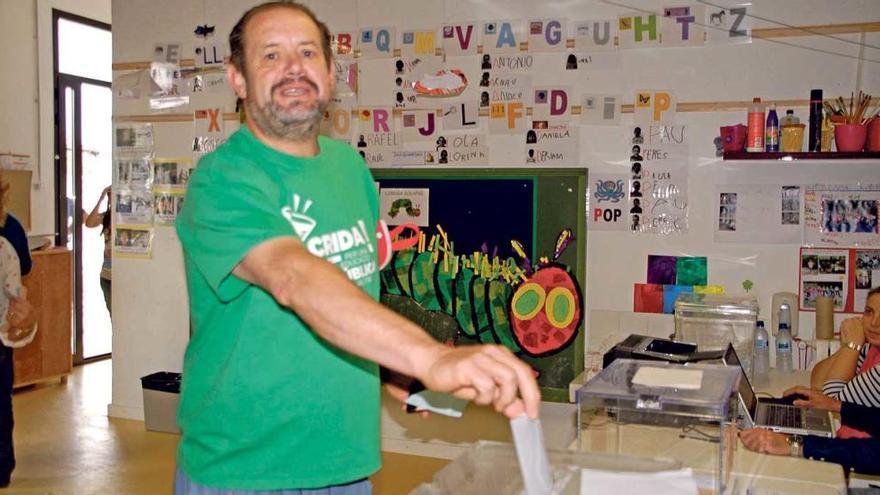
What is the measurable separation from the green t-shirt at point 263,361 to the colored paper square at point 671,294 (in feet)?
9.24

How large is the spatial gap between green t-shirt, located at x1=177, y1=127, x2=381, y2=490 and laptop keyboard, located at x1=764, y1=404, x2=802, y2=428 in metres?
1.63

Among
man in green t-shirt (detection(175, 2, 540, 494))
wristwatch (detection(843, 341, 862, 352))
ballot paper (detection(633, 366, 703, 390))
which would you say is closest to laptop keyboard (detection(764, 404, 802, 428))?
wristwatch (detection(843, 341, 862, 352))

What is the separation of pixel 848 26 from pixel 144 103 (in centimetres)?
393

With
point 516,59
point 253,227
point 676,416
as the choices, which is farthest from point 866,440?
point 516,59

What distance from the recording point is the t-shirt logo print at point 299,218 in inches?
58.4

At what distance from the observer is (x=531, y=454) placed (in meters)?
1.28

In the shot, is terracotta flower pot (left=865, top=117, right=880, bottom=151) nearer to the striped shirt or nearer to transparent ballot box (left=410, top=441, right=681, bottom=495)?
the striped shirt

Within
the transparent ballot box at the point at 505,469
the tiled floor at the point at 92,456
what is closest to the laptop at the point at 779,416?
the transparent ballot box at the point at 505,469

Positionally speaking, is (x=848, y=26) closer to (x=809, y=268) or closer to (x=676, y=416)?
(x=809, y=268)

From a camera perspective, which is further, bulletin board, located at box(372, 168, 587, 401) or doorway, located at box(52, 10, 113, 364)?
doorway, located at box(52, 10, 113, 364)

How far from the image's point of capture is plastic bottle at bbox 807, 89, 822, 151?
12.4 feet

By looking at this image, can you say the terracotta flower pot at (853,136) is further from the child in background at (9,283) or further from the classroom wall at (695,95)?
the child in background at (9,283)

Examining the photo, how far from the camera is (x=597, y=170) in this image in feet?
14.0

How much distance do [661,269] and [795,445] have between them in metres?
1.75
